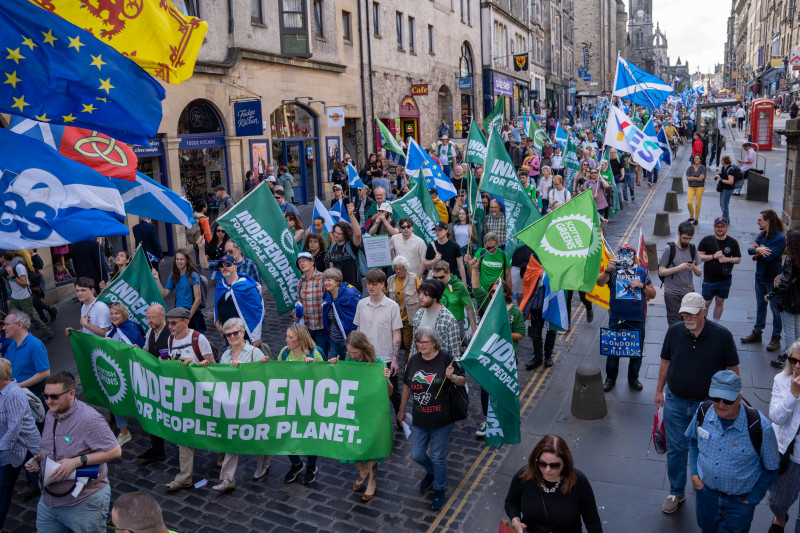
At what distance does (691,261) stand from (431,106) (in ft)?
91.8

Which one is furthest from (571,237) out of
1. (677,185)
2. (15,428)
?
(677,185)

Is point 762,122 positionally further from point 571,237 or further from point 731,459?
point 731,459

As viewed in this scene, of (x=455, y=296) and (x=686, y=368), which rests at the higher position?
(x=455, y=296)

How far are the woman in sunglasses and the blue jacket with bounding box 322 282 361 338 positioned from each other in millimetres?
4043

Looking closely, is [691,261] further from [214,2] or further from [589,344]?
[214,2]

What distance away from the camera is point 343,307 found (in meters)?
7.98

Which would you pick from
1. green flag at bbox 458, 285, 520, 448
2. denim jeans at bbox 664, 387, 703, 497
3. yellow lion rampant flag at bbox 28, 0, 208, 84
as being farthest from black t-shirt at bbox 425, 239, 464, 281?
yellow lion rampant flag at bbox 28, 0, 208, 84

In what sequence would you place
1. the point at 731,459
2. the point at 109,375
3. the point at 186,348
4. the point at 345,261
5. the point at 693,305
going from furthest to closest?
the point at 345,261
the point at 109,375
the point at 186,348
the point at 693,305
the point at 731,459

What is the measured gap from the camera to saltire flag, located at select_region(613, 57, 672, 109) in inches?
567

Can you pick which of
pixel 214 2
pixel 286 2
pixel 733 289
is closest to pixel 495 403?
pixel 733 289

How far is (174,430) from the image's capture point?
6.66 metres

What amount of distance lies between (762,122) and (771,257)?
89.4ft

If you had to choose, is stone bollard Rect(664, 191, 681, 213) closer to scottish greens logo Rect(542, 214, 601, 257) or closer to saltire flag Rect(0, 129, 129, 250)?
scottish greens logo Rect(542, 214, 601, 257)

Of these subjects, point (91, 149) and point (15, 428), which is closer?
point (15, 428)
